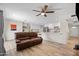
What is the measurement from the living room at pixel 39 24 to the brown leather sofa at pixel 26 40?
0.07ft

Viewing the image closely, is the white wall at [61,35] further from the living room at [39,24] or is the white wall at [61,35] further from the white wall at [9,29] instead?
the white wall at [9,29]

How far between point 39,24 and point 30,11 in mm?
323

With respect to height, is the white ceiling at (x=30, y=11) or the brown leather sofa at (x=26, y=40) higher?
the white ceiling at (x=30, y=11)

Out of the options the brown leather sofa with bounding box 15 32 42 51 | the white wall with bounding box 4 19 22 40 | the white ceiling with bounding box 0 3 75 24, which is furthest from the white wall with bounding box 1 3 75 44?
the brown leather sofa with bounding box 15 32 42 51

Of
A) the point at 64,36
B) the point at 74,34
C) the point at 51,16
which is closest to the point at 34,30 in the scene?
the point at 51,16

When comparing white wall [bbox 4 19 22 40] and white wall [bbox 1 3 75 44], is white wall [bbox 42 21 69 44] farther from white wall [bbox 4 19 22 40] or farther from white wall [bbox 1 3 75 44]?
white wall [bbox 4 19 22 40]

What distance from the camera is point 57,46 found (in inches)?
103

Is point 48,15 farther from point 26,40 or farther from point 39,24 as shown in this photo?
point 26,40

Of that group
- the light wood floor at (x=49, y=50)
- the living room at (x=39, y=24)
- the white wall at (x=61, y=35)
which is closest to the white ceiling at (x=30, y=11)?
the living room at (x=39, y=24)

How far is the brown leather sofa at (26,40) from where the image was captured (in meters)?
2.60

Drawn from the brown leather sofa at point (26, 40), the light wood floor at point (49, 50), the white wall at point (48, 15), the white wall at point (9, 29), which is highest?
the white wall at point (48, 15)

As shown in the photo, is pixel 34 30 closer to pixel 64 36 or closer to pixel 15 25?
pixel 15 25

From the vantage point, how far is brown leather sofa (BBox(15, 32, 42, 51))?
2.60 metres

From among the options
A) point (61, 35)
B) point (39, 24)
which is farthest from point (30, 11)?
point (61, 35)
